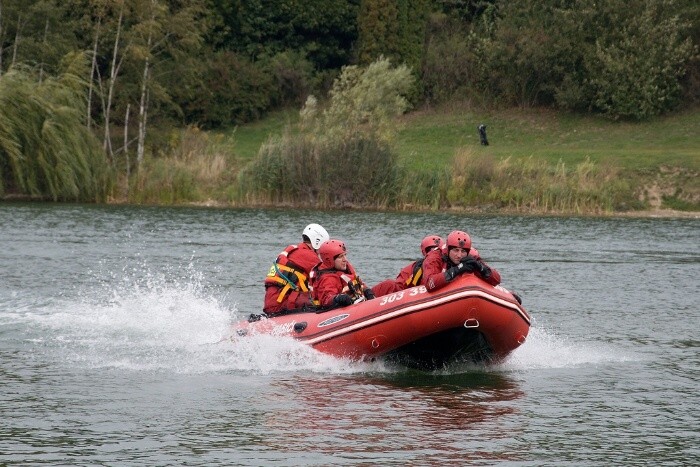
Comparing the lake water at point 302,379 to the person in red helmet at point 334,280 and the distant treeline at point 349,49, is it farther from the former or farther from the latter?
the distant treeline at point 349,49

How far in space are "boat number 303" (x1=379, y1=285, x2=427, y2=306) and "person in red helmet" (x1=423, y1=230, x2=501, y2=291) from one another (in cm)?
10

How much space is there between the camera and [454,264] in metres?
16.1

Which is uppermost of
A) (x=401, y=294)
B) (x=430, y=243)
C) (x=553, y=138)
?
(x=553, y=138)

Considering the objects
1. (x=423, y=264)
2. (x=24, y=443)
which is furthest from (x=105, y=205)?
(x=24, y=443)

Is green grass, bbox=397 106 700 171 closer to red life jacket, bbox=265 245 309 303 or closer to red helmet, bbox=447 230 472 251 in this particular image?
red life jacket, bbox=265 245 309 303

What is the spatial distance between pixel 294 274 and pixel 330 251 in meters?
0.95

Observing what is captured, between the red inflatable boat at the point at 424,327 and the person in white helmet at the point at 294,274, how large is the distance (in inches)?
19.1

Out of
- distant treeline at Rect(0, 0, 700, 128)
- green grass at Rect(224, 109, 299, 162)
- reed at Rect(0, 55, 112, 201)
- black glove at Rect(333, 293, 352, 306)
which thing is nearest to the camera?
black glove at Rect(333, 293, 352, 306)

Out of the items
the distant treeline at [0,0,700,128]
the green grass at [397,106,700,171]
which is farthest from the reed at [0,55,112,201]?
the green grass at [397,106,700,171]

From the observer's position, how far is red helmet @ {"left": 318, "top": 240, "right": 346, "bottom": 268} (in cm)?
1633

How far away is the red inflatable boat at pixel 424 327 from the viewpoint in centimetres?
1545

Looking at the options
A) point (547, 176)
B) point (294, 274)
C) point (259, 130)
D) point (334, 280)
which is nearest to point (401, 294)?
point (334, 280)

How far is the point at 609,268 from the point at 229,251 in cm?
841

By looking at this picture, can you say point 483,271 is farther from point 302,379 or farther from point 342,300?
point 302,379
